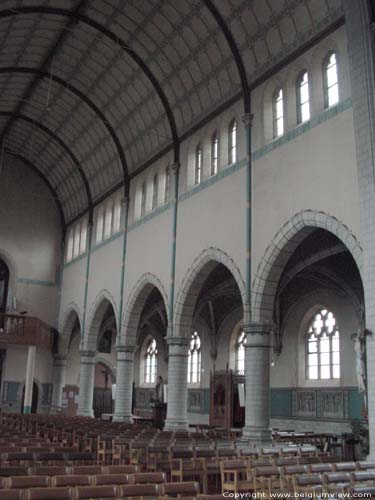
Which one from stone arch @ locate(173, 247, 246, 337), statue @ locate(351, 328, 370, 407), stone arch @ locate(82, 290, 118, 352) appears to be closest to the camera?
statue @ locate(351, 328, 370, 407)

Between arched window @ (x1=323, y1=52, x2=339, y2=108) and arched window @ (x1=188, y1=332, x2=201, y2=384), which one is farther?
arched window @ (x1=188, y1=332, x2=201, y2=384)

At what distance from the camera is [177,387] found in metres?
21.7

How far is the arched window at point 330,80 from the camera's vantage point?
1664 cm

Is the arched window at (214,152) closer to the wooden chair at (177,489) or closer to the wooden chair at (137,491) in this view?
the wooden chair at (177,489)

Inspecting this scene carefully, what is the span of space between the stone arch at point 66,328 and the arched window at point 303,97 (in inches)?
829

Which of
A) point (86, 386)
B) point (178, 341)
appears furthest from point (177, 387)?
point (86, 386)

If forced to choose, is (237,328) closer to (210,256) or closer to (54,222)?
(210,256)

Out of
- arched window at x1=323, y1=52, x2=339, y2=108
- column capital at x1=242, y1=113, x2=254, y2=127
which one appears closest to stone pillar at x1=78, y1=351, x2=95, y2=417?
column capital at x1=242, y1=113, x2=254, y2=127

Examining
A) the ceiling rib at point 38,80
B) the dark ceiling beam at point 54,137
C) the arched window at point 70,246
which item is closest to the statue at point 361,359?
the ceiling rib at point 38,80

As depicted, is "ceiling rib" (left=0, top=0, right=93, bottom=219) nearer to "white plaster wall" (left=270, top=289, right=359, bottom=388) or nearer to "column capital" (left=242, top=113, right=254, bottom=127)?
"column capital" (left=242, top=113, right=254, bottom=127)

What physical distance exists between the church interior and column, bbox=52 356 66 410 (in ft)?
0.62

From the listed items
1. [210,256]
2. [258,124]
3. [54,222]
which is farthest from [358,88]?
[54,222]

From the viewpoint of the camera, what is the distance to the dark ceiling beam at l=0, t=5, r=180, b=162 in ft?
73.0

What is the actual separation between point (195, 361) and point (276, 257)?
16.9m
